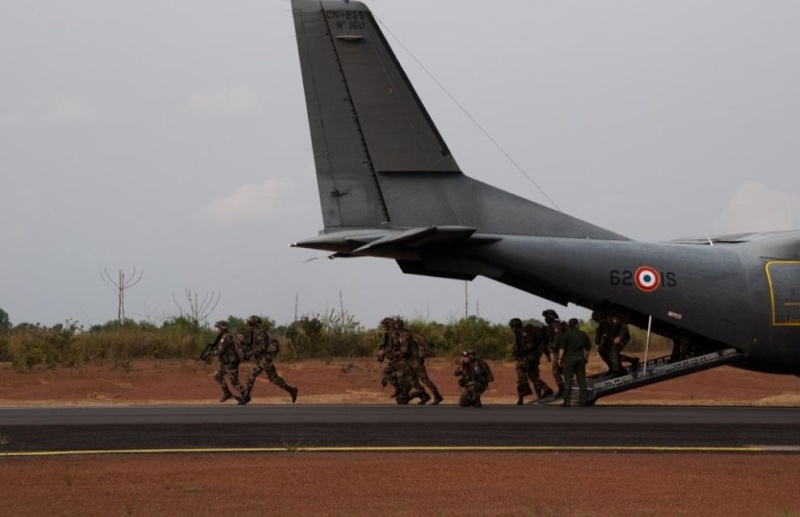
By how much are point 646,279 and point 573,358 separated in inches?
94.1

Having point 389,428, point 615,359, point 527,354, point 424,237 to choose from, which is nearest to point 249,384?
point 424,237

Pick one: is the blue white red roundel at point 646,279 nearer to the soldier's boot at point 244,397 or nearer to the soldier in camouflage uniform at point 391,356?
the soldier in camouflage uniform at point 391,356

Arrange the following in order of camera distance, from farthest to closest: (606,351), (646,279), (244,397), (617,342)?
1. (244,397)
2. (617,342)
3. (606,351)
4. (646,279)

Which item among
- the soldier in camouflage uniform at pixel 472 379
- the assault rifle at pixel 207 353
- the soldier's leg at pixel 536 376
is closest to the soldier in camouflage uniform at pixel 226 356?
the assault rifle at pixel 207 353

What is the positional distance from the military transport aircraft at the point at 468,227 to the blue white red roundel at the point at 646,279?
20mm

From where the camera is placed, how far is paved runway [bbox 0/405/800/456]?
16.8 meters

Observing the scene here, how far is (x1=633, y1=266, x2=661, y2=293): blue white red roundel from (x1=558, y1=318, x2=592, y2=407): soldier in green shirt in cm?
161

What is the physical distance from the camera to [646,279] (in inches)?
948

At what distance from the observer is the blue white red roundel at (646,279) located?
24.0 meters

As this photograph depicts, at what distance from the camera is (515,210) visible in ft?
80.4

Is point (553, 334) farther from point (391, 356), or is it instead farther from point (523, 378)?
point (391, 356)

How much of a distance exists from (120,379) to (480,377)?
17.6 m

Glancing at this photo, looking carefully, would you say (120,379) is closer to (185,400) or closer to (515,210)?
(185,400)

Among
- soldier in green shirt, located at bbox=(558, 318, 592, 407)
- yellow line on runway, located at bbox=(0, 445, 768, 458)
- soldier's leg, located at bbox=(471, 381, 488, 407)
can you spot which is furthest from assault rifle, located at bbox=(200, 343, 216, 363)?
yellow line on runway, located at bbox=(0, 445, 768, 458)
